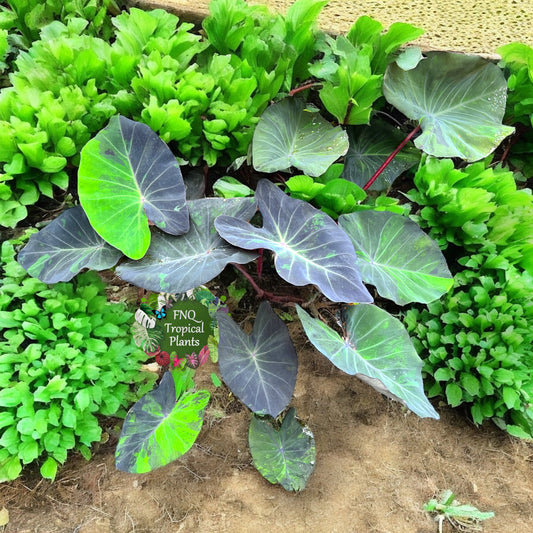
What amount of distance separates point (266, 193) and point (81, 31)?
1.20 metres

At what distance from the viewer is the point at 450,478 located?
1678mm

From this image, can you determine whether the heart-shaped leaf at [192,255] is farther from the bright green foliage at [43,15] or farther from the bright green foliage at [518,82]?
the bright green foliage at [518,82]

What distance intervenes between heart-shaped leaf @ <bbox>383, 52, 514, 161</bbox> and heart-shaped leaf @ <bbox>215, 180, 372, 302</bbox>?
0.68 m

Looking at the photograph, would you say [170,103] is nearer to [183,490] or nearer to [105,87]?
[105,87]

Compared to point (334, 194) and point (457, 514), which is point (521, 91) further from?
point (457, 514)

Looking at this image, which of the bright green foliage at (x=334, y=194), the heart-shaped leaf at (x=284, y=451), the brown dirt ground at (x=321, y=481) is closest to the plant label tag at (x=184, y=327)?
the brown dirt ground at (x=321, y=481)

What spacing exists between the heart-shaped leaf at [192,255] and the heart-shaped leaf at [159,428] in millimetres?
366

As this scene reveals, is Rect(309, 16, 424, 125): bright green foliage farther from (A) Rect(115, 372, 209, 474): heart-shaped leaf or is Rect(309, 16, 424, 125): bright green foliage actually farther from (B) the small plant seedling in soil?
(B) the small plant seedling in soil

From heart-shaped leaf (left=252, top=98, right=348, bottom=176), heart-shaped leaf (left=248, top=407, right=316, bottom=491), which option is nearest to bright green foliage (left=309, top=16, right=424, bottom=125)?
heart-shaped leaf (left=252, top=98, right=348, bottom=176)

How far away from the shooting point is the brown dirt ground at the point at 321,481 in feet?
4.78

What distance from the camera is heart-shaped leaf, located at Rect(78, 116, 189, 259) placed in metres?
1.42

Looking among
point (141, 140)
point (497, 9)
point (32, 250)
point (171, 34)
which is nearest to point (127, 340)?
point (32, 250)

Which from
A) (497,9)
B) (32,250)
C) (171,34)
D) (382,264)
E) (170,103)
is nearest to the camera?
(32,250)

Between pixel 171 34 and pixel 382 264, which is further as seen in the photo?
pixel 171 34
